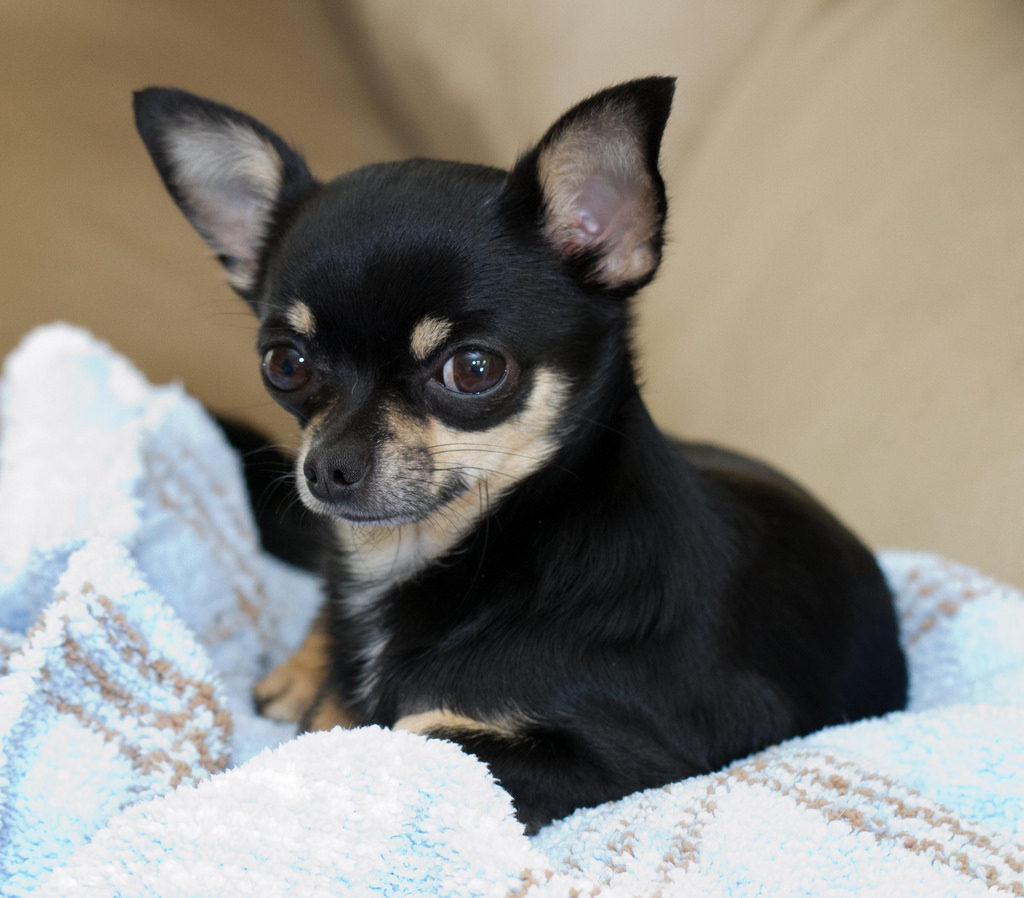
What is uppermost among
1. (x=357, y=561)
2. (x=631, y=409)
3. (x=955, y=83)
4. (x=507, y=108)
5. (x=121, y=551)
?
(x=955, y=83)

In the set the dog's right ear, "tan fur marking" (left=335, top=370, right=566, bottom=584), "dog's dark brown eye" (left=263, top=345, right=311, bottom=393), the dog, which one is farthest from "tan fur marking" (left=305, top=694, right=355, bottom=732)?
the dog's right ear

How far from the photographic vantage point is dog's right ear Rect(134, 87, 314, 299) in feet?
4.17

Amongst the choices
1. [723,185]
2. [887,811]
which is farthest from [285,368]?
[723,185]

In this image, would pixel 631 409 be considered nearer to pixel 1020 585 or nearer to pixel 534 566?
pixel 534 566

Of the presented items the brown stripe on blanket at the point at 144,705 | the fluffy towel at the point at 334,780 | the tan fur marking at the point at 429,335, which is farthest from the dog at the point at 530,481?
the brown stripe on blanket at the point at 144,705

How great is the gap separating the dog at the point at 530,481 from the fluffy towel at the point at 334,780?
11 centimetres

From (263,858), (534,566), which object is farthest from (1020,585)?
(263,858)

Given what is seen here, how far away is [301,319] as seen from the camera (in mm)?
1156

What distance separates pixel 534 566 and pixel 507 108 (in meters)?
1.48

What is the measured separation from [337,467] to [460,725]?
12.5 inches

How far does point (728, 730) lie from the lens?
1166 millimetres

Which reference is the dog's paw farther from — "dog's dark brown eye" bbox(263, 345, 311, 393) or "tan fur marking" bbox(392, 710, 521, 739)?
"dog's dark brown eye" bbox(263, 345, 311, 393)

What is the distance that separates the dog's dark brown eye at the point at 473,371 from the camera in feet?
3.64

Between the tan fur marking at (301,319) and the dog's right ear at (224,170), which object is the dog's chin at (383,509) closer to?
the tan fur marking at (301,319)
